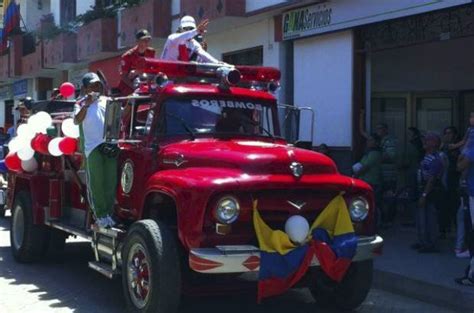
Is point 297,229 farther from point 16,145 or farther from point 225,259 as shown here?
point 16,145

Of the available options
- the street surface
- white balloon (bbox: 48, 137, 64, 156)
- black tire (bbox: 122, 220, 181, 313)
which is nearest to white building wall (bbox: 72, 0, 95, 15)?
white balloon (bbox: 48, 137, 64, 156)

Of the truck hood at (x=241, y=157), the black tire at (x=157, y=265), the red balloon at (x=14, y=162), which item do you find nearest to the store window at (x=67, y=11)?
the red balloon at (x=14, y=162)

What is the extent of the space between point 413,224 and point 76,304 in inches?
257

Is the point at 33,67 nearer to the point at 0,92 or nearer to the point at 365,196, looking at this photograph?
the point at 0,92

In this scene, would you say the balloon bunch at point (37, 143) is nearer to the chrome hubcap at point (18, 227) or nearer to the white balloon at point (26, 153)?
the white balloon at point (26, 153)

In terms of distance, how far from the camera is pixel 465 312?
6.79m

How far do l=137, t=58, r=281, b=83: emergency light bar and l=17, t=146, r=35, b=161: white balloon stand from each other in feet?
10.0

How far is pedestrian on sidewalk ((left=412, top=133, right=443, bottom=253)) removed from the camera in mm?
8977

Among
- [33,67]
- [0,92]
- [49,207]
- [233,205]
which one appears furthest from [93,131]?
[0,92]

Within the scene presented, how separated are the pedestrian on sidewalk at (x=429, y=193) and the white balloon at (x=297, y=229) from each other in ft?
13.1

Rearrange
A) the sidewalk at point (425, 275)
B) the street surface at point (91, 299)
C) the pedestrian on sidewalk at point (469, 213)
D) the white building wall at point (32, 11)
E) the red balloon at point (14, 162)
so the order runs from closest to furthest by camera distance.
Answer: the street surface at point (91, 299)
the sidewalk at point (425, 275)
the pedestrian on sidewalk at point (469, 213)
the red balloon at point (14, 162)
the white building wall at point (32, 11)

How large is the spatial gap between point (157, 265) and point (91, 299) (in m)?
1.91

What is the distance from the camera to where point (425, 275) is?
779 centimetres

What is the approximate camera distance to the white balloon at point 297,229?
5496 mm
